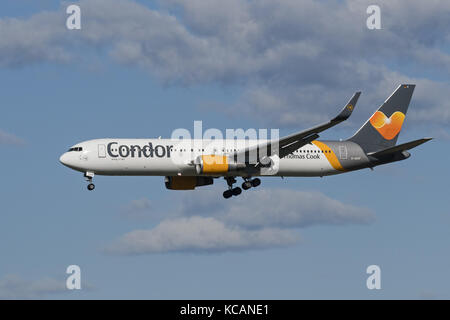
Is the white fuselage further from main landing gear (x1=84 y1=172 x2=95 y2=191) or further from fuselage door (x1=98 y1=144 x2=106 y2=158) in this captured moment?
main landing gear (x1=84 y1=172 x2=95 y2=191)

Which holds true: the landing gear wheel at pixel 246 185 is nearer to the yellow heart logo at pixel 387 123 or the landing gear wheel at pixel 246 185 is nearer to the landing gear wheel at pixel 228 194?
the landing gear wheel at pixel 228 194

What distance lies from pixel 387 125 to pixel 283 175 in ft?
46.4

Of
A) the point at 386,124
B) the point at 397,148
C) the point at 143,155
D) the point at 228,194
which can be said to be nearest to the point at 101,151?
the point at 143,155

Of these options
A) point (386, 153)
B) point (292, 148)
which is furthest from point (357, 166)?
point (292, 148)

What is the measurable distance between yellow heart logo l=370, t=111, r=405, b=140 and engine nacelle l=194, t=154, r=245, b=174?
1870 centimetres

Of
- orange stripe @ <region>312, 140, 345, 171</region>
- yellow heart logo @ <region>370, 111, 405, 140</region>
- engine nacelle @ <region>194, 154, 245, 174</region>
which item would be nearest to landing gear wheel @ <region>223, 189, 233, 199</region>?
engine nacelle @ <region>194, 154, 245, 174</region>

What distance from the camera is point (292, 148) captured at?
86375 millimetres

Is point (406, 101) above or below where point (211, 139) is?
above

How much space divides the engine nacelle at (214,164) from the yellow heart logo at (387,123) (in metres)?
18.7

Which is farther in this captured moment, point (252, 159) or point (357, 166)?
point (357, 166)
